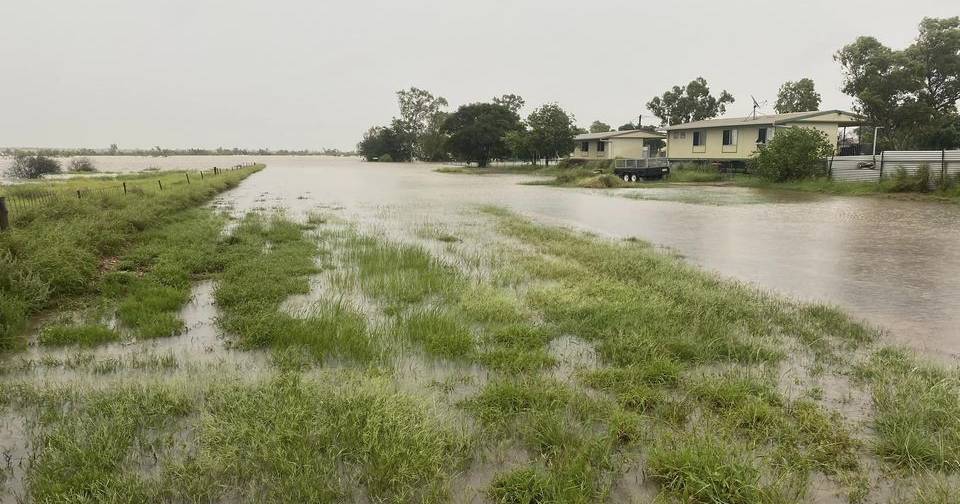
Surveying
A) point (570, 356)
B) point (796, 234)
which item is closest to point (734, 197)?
point (796, 234)

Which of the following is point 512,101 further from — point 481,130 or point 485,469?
point 485,469

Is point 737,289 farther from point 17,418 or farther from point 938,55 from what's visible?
point 938,55

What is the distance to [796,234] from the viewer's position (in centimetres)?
1500

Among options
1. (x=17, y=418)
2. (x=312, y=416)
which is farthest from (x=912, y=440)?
(x=17, y=418)

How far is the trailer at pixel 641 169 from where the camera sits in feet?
141

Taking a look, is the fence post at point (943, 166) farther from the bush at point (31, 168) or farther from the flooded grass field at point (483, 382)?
the bush at point (31, 168)

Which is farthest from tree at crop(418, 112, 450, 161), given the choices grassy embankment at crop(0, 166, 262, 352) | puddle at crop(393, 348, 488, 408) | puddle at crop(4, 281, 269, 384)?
puddle at crop(393, 348, 488, 408)

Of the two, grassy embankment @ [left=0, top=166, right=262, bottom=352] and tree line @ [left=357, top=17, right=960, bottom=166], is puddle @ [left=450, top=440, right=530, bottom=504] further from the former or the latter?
tree line @ [left=357, top=17, right=960, bottom=166]

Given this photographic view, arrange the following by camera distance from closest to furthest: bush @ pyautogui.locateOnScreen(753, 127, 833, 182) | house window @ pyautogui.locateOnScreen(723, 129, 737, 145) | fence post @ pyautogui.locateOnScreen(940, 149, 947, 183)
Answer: fence post @ pyautogui.locateOnScreen(940, 149, 947, 183) → bush @ pyautogui.locateOnScreen(753, 127, 833, 182) → house window @ pyautogui.locateOnScreen(723, 129, 737, 145)

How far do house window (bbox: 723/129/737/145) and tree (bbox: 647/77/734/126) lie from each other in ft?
94.4

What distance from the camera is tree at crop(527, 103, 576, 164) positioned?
6631 cm

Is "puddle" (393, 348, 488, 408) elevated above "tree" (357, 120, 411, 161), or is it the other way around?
"tree" (357, 120, 411, 161)

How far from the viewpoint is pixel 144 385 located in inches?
192

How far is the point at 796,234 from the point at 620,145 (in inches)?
1688
